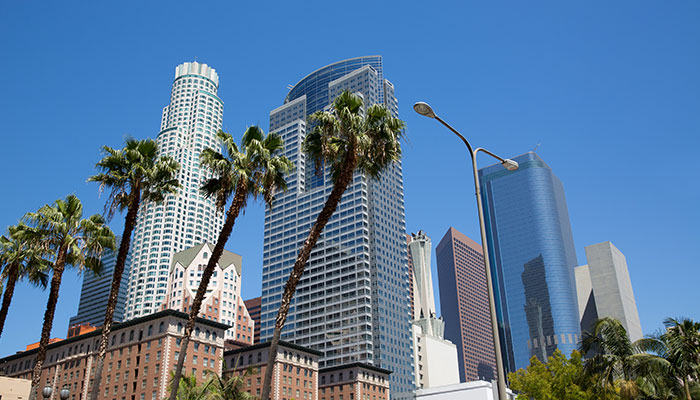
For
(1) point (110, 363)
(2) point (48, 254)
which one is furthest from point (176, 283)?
(2) point (48, 254)

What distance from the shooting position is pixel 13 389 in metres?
46.7

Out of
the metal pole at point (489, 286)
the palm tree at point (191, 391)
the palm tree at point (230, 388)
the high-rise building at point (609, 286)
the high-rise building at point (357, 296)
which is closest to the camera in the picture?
the metal pole at point (489, 286)

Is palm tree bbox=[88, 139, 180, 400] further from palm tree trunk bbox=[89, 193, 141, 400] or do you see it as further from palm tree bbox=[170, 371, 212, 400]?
palm tree bbox=[170, 371, 212, 400]

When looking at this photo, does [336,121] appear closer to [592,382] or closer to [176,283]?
[592,382]

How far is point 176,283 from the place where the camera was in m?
180

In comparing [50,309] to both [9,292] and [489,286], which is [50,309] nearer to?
[9,292]

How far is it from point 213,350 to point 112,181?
257 feet

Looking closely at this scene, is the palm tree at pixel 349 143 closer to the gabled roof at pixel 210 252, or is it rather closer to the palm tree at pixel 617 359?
the palm tree at pixel 617 359

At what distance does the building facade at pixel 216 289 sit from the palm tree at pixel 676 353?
15088 centimetres

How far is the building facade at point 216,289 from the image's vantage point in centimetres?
17100

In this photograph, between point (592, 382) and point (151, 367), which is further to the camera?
point (151, 367)

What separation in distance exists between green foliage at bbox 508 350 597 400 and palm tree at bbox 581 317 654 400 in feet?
35.1

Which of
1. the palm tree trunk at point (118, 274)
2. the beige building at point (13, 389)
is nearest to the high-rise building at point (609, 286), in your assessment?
the beige building at point (13, 389)

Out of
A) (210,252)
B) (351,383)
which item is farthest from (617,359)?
(210,252)
